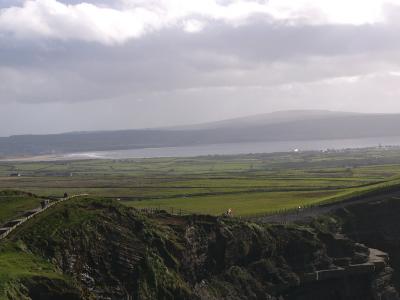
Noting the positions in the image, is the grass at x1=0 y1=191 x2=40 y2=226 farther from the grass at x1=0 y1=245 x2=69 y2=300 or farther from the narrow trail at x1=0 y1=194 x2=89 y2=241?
the grass at x1=0 y1=245 x2=69 y2=300

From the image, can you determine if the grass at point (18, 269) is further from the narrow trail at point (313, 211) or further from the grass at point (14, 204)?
the narrow trail at point (313, 211)

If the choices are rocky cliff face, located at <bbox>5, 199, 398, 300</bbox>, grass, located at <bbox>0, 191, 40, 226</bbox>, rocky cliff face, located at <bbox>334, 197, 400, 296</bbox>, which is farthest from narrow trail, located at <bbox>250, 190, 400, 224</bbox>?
grass, located at <bbox>0, 191, 40, 226</bbox>

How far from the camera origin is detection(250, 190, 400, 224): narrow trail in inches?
2768

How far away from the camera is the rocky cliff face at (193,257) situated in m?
43.3

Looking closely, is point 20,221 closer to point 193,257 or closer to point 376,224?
point 193,257

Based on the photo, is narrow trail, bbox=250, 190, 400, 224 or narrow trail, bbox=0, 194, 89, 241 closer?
narrow trail, bbox=0, 194, 89, 241

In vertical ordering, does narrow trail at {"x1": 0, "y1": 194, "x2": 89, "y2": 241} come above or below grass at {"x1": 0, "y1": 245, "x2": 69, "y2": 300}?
above

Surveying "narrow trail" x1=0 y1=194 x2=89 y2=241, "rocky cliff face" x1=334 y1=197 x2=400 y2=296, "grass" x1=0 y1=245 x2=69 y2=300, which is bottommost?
"rocky cliff face" x1=334 y1=197 x2=400 y2=296

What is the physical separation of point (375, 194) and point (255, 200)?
66.3 feet

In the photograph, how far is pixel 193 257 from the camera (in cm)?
5316

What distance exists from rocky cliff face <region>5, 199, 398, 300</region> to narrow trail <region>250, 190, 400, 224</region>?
13.0ft

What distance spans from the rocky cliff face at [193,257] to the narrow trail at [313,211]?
13.0 ft

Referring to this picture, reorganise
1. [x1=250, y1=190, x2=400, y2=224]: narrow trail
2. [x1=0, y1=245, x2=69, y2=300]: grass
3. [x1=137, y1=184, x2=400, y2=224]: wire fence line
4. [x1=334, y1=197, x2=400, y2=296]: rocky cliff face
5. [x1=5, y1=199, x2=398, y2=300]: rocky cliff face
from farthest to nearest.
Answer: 1. [x1=137, y1=184, x2=400, y2=224]: wire fence line
2. [x1=250, y1=190, x2=400, y2=224]: narrow trail
3. [x1=334, y1=197, x2=400, y2=296]: rocky cliff face
4. [x1=5, y1=199, x2=398, y2=300]: rocky cliff face
5. [x1=0, y1=245, x2=69, y2=300]: grass

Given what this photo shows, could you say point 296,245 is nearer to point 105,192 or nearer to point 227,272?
point 227,272
